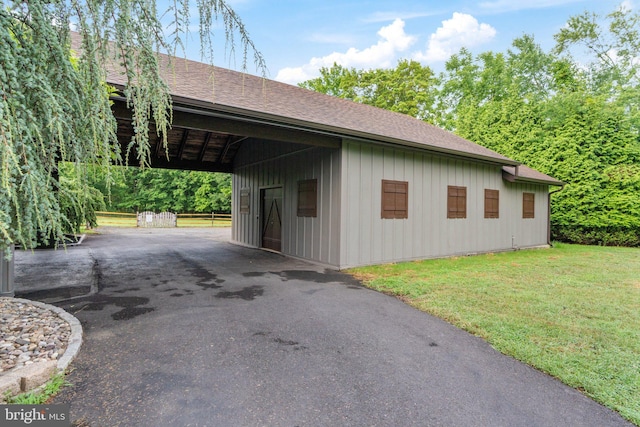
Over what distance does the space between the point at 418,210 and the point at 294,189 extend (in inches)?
129

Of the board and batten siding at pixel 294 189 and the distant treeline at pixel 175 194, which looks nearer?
the board and batten siding at pixel 294 189

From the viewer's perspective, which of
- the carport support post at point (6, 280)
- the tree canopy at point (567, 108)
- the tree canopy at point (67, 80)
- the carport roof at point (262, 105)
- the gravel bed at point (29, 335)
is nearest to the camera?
the tree canopy at point (67, 80)

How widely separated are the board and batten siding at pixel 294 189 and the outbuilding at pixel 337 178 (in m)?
0.03

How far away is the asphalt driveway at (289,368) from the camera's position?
6.31 feet

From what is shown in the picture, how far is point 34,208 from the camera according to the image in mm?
1574

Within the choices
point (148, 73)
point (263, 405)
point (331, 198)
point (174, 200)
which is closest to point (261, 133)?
point (331, 198)

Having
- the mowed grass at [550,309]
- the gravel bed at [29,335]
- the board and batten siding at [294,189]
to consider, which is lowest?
the mowed grass at [550,309]

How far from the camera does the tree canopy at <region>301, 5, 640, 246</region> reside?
1230 centimetres

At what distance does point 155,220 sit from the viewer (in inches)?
833

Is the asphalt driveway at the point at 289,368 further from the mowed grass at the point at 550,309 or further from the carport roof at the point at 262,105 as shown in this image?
the carport roof at the point at 262,105

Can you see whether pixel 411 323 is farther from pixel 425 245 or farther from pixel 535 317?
pixel 425 245

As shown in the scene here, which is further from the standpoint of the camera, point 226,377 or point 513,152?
point 513,152

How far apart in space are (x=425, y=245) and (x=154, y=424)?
289 inches

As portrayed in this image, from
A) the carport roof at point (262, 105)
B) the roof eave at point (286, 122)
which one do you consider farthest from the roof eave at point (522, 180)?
the roof eave at point (286, 122)
